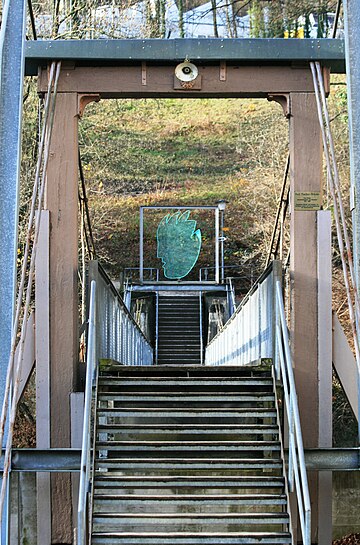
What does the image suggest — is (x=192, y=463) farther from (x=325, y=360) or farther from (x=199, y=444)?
(x=325, y=360)

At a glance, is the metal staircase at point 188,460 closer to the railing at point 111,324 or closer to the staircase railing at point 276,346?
the staircase railing at point 276,346

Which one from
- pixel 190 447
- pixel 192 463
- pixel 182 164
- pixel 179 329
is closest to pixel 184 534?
pixel 192 463

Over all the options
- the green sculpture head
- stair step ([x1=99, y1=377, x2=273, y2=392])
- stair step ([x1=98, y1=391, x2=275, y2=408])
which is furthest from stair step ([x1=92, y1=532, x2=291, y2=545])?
the green sculpture head

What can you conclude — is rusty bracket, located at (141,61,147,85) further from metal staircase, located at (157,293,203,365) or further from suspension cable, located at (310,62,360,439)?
metal staircase, located at (157,293,203,365)

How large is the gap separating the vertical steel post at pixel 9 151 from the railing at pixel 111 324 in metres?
1.35

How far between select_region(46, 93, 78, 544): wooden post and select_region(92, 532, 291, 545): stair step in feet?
5.68

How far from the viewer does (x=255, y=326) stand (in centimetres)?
1113

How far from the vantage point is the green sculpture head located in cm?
2705

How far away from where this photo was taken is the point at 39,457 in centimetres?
816

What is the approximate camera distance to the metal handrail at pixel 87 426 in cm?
665

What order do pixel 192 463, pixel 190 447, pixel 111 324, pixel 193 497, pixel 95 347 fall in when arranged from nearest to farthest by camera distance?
1. pixel 193 497
2. pixel 192 463
3. pixel 190 447
4. pixel 95 347
5. pixel 111 324

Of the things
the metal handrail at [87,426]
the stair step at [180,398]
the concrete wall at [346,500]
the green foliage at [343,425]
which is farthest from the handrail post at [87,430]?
the green foliage at [343,425]

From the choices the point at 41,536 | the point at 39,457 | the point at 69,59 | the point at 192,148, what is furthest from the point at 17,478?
the point at 192,148

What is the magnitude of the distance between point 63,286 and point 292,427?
2.95 m
